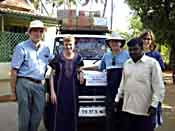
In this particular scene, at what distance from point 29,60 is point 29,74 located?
0.63 ft

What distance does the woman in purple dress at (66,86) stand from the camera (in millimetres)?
6680

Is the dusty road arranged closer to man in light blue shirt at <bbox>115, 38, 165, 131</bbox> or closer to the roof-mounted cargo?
the roof-mounted cargo

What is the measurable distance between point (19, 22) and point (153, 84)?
16.4 m

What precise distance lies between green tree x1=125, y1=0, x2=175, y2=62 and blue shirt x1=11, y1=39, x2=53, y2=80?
745 inches

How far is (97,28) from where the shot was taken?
12867 mm

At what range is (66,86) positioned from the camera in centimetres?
671

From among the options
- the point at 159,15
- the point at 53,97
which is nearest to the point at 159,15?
the point at 159,15

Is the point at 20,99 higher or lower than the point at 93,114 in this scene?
higher

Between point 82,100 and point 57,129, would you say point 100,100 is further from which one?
point 57,129

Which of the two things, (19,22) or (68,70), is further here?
(19,22)

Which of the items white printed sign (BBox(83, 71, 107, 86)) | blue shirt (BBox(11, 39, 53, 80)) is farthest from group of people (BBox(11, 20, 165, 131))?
white printed sign (BBox(83, 71, 107, 86))

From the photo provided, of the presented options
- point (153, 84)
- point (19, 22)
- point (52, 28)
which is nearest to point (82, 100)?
point (153, 84)

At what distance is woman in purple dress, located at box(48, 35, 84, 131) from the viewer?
668cm

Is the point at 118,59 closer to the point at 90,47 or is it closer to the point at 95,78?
the point at 95,78
